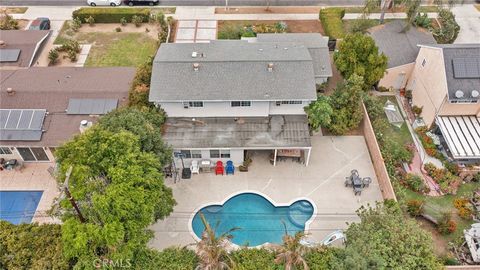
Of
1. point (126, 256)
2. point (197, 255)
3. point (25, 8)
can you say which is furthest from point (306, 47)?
point (25, 8)

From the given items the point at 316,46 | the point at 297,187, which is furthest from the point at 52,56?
the point at 297,187

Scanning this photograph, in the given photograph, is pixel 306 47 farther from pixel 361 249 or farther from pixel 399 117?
pixel 361 249

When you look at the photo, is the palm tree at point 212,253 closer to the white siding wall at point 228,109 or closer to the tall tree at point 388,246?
the tall tree at point 388,246

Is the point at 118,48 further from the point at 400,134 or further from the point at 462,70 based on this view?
the point at 462,70

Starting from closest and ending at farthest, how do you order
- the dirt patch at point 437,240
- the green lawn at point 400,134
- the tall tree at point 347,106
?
the dirt patch at point 437,240 < the tall tree at point 347,106 < the green lawn at point 400,134

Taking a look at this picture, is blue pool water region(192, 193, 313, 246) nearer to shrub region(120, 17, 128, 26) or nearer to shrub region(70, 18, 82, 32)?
shrub region(120, 17, 128, 26)

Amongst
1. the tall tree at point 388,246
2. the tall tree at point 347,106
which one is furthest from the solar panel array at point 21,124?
the tall tree at point 388,246

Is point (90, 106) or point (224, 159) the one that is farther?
point (90, 106)
